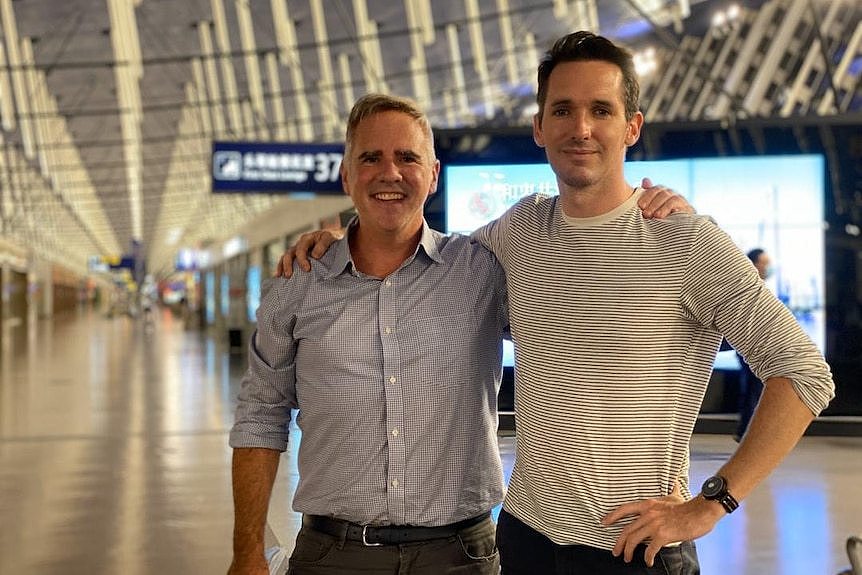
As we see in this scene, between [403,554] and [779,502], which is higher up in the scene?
[403,554]

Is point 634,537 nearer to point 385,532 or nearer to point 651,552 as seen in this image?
point 651,552

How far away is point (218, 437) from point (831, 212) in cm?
643

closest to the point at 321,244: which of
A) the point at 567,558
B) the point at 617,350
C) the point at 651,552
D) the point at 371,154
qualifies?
the point at 371,154

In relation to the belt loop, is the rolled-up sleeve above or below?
above

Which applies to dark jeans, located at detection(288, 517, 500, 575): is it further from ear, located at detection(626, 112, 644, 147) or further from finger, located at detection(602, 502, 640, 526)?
ear, located at detection(626, 112, 644, 147)

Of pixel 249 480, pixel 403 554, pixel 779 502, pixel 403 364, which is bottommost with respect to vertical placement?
pixel 779 502

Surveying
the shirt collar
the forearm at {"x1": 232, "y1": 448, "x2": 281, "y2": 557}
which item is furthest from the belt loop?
the shirt collar

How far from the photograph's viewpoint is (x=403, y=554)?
258 cm

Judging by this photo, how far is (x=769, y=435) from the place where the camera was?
7.04 ft

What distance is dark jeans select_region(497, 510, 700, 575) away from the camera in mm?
2307

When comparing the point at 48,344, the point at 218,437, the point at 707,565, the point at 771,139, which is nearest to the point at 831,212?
the point at 771,139

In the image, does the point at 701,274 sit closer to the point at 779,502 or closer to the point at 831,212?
the point at 779,502

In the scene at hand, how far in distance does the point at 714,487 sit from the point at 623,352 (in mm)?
338

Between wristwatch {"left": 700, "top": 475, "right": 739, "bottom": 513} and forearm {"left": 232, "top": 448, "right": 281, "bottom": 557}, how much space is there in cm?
108
